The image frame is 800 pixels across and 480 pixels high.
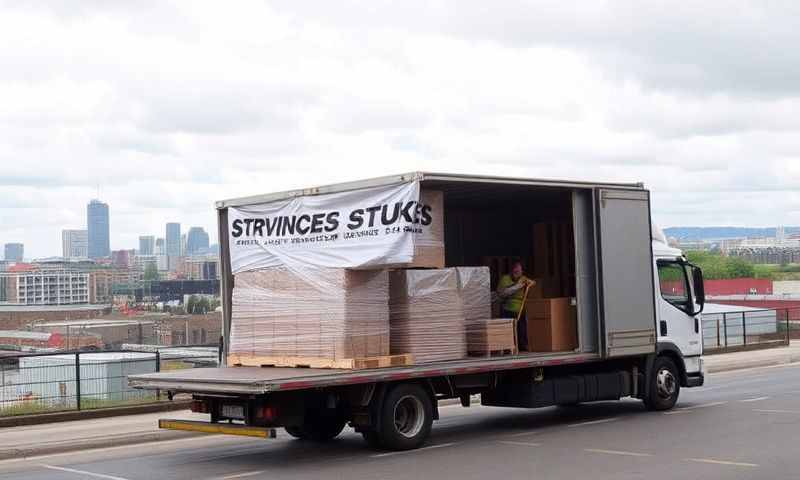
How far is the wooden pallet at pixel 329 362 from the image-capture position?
13.0m

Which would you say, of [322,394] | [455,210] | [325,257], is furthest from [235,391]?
[455,210]

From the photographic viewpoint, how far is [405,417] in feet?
44.0

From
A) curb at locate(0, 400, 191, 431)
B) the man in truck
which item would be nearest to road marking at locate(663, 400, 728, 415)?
the man in truck

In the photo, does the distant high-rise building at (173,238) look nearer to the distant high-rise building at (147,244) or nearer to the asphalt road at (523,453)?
the distant high-rise building at (147,244)

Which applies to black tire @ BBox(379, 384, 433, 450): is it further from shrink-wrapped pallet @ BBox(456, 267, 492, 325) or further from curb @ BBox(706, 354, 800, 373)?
curb @ BBox(706, 354, 800, 373)

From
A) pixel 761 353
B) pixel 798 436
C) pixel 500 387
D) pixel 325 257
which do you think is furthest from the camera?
pixel 761 353

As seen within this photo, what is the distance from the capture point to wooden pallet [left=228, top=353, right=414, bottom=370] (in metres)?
13.0

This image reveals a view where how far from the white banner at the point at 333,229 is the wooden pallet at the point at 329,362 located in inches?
47.2

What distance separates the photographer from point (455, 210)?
18.3m

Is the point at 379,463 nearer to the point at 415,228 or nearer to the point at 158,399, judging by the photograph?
the point at 415,228

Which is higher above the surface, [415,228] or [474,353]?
[415,228]

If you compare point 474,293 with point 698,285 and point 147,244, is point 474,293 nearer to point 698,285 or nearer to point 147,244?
point 698,285

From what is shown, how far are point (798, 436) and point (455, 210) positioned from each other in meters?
7.06

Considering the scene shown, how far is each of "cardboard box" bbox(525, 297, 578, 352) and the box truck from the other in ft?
0.56
